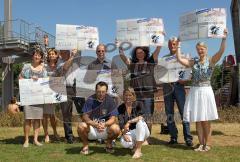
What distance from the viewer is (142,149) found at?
24.6ft

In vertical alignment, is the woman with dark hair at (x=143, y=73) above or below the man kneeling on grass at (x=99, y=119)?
above

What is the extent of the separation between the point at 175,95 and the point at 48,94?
2.34 m

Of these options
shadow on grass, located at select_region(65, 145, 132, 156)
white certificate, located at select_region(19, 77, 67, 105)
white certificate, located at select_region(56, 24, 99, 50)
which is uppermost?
white certificate, located at select_region(56, 24, 99, 50)

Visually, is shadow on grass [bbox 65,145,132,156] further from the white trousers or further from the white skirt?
the white skirt

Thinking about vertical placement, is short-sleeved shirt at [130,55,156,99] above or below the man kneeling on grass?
above

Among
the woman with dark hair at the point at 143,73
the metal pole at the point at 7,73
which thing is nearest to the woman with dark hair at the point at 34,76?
the woman with dark hair at the point at 143,73

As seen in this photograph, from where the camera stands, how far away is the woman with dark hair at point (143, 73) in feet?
25.7

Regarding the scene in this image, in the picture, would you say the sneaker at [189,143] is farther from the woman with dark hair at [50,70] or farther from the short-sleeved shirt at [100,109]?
the woman with dark hair at [50,70]

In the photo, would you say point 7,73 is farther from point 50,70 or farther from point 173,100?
point 173,100

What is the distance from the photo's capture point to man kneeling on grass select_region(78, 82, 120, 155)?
7.02 metres

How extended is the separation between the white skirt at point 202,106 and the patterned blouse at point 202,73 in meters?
0.09

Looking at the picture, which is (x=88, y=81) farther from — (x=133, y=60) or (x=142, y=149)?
(x=142, y=149)

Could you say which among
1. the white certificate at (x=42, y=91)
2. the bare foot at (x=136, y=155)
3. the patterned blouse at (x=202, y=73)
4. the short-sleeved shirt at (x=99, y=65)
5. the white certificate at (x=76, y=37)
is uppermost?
the white certificate at (x=76, y=37)

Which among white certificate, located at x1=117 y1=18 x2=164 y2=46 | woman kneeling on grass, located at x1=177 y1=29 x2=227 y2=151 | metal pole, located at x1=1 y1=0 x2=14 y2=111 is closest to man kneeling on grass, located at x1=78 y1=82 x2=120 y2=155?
woman kneeling on grass, located at x1=177 y1=29 x2=227 y2=151
